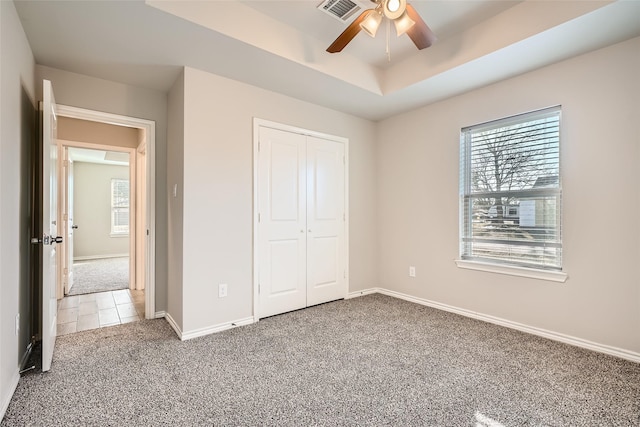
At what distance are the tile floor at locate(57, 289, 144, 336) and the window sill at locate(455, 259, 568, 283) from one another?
3.52 m

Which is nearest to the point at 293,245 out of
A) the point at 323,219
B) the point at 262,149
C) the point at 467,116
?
the point at 323,219

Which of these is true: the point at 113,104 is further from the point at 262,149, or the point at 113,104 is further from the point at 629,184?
the point at 629,184

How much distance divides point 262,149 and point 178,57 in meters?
1.07

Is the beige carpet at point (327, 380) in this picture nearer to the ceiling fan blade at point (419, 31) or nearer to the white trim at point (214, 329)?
the white trim at point (214, 329)

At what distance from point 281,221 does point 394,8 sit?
2167 mm

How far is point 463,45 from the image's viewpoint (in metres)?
2.60

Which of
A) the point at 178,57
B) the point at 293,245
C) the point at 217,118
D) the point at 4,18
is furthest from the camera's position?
the point at 293,245

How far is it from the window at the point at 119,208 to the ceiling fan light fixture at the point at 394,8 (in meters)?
8.19

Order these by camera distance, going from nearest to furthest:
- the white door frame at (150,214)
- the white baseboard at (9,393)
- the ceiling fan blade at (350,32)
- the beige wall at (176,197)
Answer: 1. the white baseboard at (9,393)
2. the ceiling fan blade at (350,32)
3. the beige wall at (176,197)
4. the white door frame at (150,214)

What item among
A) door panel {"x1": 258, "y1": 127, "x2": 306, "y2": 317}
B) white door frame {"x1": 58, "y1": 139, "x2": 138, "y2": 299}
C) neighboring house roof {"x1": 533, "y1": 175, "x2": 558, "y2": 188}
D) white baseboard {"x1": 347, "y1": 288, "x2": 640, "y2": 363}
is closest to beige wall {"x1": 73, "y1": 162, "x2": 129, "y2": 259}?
white door frame {"x1": 58, "y1": 139, "x2": 138, "y2": 299}

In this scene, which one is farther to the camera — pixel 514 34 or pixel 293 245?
pixel 293 245

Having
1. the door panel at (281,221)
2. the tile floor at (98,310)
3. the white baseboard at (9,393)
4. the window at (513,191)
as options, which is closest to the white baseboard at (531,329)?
the window at (513,191)

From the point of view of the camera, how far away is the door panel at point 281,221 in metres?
3.17

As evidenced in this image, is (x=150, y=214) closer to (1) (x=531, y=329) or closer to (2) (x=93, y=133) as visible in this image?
(2) (x=93, y=133)
